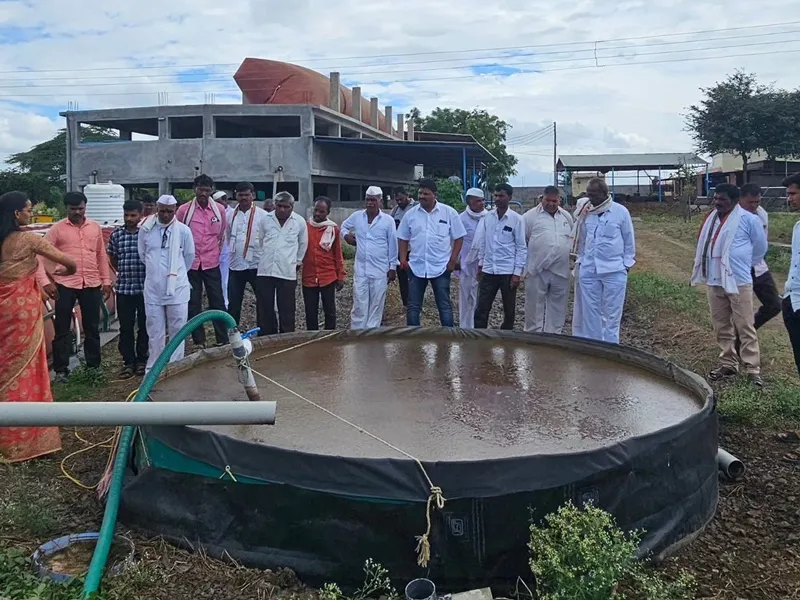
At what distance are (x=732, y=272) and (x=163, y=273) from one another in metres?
4.81

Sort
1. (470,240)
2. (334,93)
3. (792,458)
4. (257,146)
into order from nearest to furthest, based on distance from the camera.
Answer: (792,458) < (470,240) < (257,146) < (334,93)

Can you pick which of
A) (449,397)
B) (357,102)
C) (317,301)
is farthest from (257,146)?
(449,397)

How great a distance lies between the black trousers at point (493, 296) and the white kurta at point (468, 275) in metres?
0.49

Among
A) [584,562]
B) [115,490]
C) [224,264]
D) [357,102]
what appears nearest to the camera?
[584,562]

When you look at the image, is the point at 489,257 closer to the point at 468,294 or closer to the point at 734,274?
the point at 468,294

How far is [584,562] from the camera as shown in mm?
2479

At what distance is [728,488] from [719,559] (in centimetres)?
89

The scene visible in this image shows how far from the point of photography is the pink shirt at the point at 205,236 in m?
6.87

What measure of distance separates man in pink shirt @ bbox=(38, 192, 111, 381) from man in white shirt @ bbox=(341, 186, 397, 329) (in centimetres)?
232

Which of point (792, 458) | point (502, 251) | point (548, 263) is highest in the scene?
point (502, 251)

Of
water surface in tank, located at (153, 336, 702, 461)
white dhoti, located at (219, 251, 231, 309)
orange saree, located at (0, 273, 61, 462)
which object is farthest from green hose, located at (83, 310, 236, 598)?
white dhoti, located at (219, 251, 231, 309)

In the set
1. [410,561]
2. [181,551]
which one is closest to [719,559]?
[410,561]

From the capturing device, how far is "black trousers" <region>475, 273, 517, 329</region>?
6.86m

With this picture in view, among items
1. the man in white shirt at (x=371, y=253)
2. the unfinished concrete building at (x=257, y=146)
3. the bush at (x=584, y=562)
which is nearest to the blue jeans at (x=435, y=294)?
the man in white shirt at (x=371, y=253)
